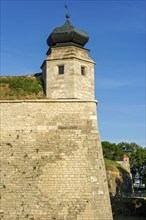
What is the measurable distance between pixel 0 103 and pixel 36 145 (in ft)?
9.10

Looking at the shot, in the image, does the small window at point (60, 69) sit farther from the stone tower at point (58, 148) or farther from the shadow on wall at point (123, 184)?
the shadow on wall at point (123, 184)

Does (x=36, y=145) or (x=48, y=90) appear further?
(x=48, y=90)

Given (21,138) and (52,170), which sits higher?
(21,138)

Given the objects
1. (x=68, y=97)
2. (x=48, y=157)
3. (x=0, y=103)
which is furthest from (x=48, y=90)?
(x=48, y=157)

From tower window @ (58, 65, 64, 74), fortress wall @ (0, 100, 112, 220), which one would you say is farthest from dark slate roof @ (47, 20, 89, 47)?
fortress wall @ (0, 100, 112, 220)

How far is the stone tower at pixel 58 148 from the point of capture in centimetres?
1370

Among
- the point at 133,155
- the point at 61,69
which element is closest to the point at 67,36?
the point at 61,69

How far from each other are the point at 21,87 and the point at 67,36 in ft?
11.9

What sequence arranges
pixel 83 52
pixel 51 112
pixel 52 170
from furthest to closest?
1. pixel 83 52
2. pixel 51 112
3. pixel 52 170

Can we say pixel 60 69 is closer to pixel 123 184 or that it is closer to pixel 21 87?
pixel 21 87

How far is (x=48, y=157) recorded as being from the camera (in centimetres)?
1452

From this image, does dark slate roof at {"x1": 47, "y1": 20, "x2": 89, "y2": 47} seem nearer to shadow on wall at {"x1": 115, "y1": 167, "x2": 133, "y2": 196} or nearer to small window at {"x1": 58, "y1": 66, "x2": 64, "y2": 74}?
small window at {"x1": 58, "y1": 66, "x2": 64, "y2": 74}

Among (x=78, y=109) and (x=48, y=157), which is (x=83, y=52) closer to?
(x=78, y=109)

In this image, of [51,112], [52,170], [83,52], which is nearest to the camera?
[52,170]
